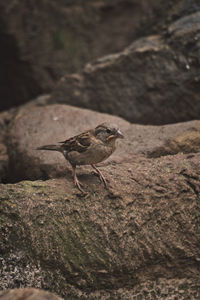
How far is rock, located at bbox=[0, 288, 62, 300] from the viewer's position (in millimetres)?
3242

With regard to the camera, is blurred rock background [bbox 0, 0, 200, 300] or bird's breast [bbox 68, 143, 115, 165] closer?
blurred rock background [bbox 0, 0, 200, 300]

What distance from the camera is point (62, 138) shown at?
6508 mm

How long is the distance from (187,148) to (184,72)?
2.16m

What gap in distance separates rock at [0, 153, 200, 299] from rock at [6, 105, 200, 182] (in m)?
1.04

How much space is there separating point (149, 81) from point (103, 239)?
4.18m

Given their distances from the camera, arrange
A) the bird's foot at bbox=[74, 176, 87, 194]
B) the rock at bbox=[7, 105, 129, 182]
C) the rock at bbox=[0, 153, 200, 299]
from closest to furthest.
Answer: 1. the rock at bbox=[0, 153, 200, 299]
2. the bird's foot at bbox=[74, 176, 87, 194]
3. the rock at bbox=[7, 105, 129, 182]

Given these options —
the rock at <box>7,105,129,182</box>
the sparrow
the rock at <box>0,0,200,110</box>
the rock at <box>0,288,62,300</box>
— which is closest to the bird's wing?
the sparrow

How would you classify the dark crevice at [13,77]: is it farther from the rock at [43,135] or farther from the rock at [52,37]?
the rock at [43,135]

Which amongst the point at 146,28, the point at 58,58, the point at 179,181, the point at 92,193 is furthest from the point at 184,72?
the point at 58,58

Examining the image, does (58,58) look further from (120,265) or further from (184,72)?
(120,265)

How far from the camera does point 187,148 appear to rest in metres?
5.75

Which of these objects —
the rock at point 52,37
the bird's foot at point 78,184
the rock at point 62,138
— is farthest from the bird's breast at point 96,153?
the rock at point 52,37

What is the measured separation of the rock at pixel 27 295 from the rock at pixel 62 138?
213 centimetres

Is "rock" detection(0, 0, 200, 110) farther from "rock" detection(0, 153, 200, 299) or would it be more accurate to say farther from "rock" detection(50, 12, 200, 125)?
"rock" detection(0, 153, 200, 299)
